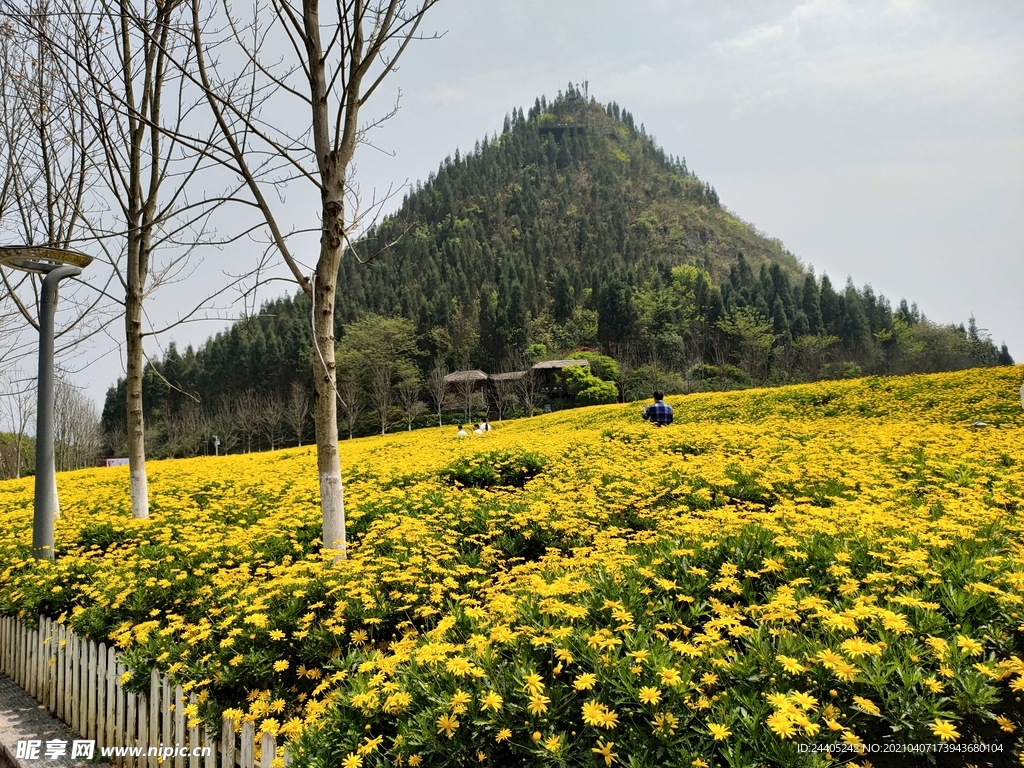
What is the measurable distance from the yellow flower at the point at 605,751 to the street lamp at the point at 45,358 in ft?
18.7

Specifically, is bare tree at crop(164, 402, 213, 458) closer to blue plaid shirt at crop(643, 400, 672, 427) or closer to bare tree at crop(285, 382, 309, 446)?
bare tree at crop(285, 382, 309, 446)

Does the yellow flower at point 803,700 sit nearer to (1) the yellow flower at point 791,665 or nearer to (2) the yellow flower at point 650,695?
(1) the yellow flower at point 791,665

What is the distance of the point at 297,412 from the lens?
158ft

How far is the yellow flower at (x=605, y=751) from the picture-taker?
1.77m

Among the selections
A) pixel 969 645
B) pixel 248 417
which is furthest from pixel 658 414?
pixel 248 417

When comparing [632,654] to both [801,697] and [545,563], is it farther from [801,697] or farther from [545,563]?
[545,563]

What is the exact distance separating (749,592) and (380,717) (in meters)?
1.85

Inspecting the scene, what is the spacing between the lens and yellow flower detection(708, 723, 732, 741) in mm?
1751

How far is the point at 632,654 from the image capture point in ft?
6.98

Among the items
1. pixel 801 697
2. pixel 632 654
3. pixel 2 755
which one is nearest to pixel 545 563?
pixel 632 654

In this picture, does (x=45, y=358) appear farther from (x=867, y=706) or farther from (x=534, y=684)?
(x=867, y=706)

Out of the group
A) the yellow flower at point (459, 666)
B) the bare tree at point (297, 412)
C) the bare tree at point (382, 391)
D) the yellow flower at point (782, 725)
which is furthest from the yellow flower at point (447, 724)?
the bare tree at point (297, 412)

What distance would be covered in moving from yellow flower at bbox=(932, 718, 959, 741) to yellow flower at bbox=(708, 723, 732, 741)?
24.6 inches

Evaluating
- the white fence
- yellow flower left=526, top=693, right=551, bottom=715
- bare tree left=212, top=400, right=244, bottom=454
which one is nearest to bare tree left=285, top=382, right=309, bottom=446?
bare tree left=212, top=400, right=244, bottom=454
